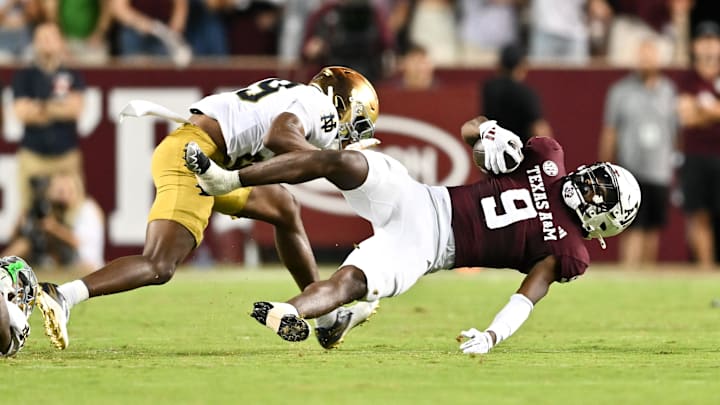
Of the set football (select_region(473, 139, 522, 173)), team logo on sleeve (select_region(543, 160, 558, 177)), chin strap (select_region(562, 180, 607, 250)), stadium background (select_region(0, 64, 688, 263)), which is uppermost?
football (select_region(473, 139, 522, 173))

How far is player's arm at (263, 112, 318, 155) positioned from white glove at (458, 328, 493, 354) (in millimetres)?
1220

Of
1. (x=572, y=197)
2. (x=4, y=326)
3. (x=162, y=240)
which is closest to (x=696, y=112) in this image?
(x=572, y=197)

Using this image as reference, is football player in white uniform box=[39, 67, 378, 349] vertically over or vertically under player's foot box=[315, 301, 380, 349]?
over

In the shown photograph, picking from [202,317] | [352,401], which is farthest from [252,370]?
[202,317]

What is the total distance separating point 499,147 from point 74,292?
231 centimetres

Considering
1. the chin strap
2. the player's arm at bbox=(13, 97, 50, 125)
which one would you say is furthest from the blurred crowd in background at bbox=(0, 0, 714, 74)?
the chin strap

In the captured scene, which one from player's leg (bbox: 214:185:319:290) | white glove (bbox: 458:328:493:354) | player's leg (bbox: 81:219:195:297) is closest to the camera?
white glove (bbox: 458:328:493:354)

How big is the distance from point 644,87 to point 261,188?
25.7 ft

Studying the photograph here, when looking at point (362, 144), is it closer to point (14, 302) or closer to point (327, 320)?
point (327, 320)

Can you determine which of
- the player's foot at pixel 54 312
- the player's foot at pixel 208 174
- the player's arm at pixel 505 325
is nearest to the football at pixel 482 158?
the player's arm at pixel 505 325

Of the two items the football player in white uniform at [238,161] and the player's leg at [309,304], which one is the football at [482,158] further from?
the player's leg at [309,304]

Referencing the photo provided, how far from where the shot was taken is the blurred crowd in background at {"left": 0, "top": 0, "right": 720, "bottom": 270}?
14391 millimetres

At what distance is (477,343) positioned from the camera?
7242mm

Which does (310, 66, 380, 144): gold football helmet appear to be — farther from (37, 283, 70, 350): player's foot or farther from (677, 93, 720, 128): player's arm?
(677, 93, 720, 128): player's arm
